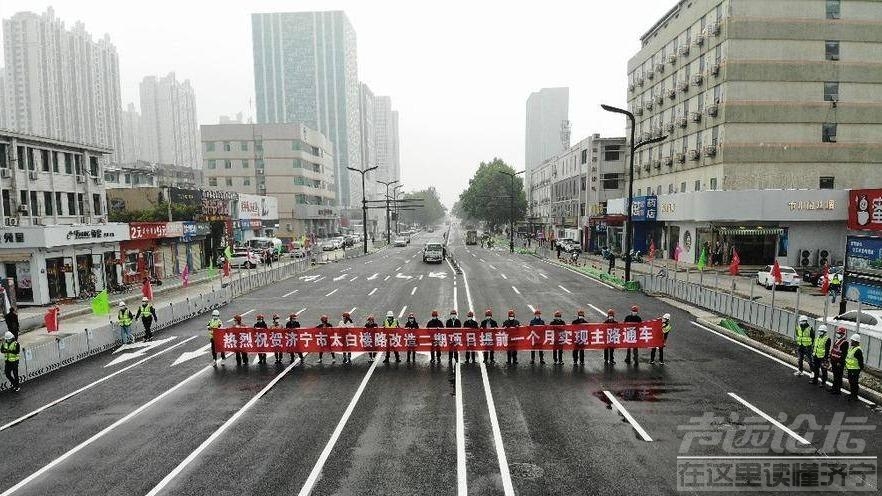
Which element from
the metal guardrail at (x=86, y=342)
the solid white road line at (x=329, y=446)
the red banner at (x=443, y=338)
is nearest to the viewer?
the solid white road line at (x=329, y=446)

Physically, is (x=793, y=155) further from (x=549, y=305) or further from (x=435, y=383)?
(x=435, y=383)

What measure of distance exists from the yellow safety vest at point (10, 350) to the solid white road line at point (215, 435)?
763 centimetres

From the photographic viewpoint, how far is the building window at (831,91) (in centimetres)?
4269

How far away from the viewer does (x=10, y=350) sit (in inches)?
576

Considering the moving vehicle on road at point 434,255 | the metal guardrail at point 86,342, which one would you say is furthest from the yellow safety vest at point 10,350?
the moving vehicle on road at point 434,255

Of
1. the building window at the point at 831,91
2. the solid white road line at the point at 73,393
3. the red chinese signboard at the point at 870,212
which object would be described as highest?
the building window at the point at 831,91

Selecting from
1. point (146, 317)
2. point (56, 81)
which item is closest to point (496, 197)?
point (146, 317)

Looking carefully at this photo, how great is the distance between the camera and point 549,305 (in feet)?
89.9

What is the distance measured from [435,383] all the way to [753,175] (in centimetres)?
4106

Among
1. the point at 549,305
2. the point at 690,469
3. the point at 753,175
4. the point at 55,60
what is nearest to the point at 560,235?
the point at 753,175

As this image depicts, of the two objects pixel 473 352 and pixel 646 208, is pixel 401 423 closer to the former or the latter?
pixel 473 352

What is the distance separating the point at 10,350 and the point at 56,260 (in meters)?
18.6

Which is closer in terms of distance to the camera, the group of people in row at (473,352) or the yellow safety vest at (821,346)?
the yellow safety vest at (821,346)

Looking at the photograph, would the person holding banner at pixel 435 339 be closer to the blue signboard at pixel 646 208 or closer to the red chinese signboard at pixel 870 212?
the red chinese signboard at pixel 870 212
